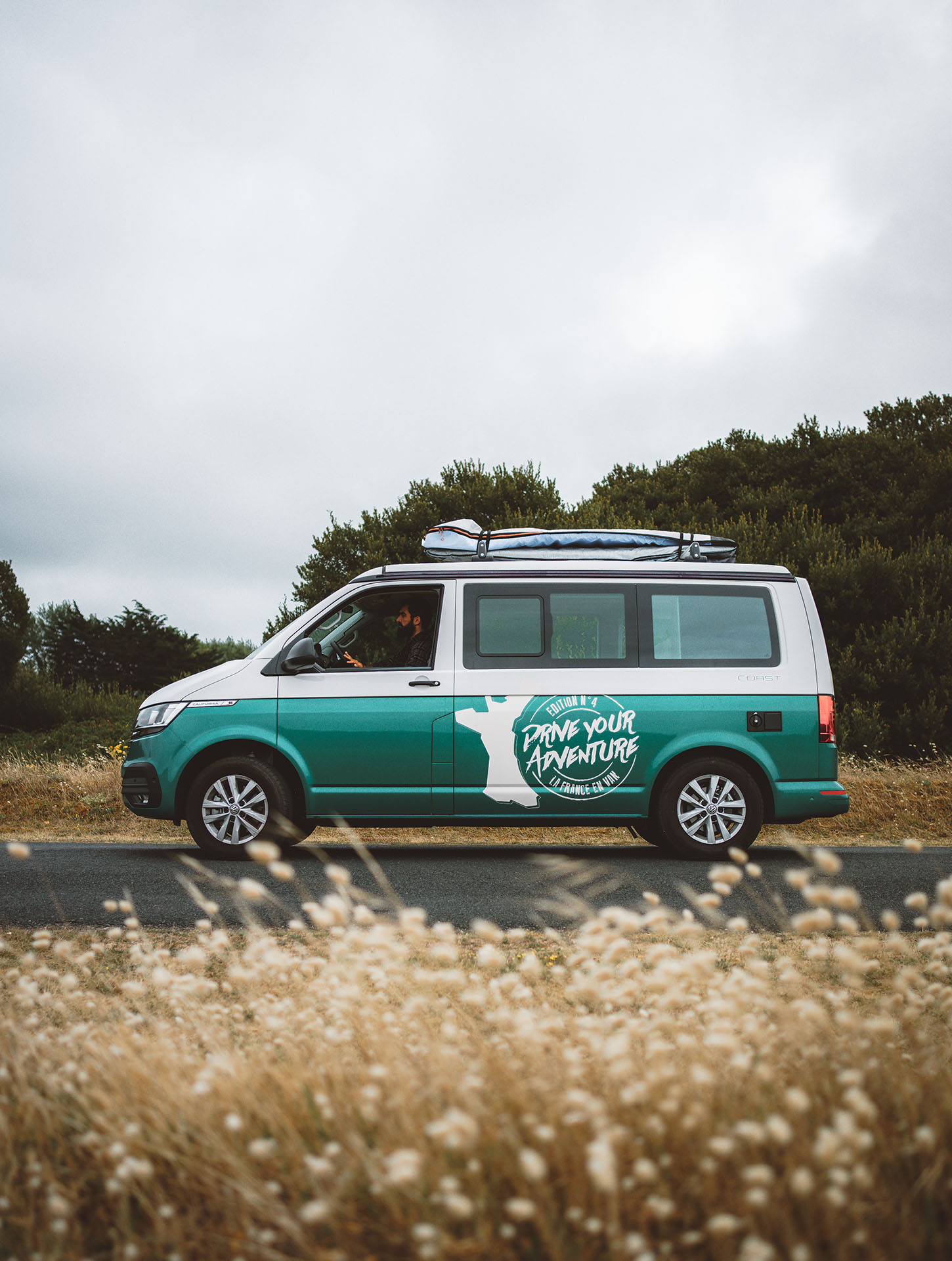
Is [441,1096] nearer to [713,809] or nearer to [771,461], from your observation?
[713,809]

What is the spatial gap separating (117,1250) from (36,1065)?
A: 80 cm

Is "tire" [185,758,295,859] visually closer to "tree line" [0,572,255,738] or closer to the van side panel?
the van side panel

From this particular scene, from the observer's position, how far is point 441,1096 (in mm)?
2125

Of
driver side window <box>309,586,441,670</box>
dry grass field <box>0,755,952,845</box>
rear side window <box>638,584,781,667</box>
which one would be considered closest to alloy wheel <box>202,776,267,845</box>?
driver side window <box>309,586,441,670</box>

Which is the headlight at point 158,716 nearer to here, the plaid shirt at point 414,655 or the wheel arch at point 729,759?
the plaid shirt at point 414,655

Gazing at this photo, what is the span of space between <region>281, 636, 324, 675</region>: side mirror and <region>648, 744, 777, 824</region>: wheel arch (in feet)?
8.89

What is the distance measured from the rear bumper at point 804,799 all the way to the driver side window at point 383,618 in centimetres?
286

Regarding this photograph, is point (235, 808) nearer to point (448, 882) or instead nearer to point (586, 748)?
point (448, 882)

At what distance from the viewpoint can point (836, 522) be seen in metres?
27.9

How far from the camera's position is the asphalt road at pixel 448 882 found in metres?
5.34

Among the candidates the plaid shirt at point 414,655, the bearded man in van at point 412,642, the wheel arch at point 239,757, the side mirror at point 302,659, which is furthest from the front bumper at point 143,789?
the plaid shirt at point 414,655

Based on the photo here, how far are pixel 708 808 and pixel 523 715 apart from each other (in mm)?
1598

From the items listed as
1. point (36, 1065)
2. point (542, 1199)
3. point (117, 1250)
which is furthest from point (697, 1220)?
point (36, 1065)

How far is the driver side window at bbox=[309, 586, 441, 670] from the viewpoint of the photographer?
24.7 feet
